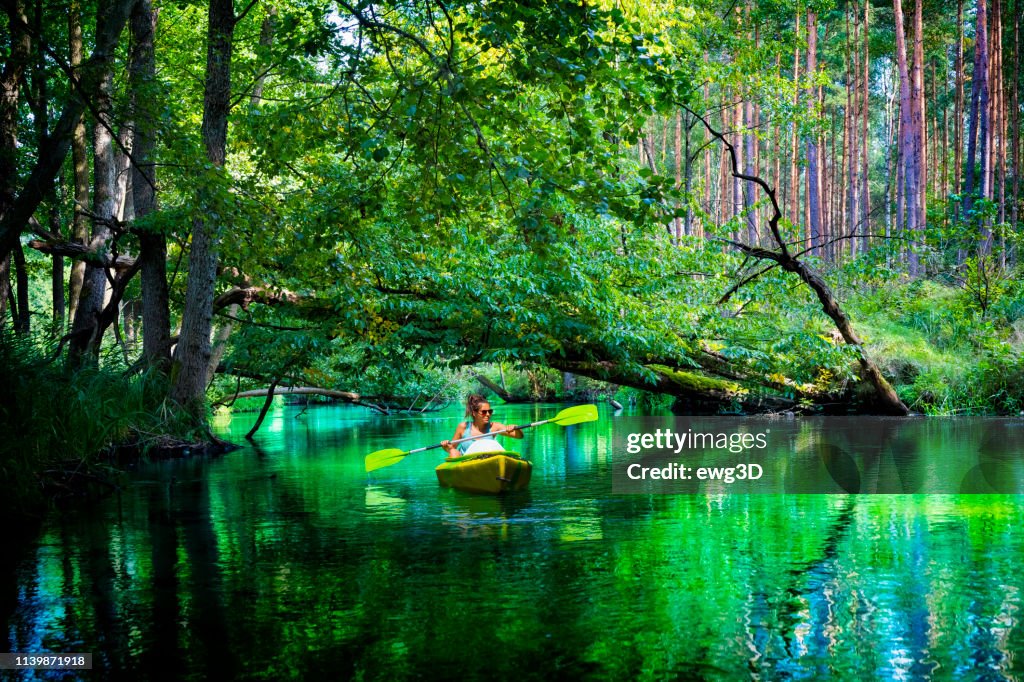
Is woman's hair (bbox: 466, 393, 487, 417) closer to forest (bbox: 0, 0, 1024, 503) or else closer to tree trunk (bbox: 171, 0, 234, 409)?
forest (bbox: 0, 0, 1024, 503)

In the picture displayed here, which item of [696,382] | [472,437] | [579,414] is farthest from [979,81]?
[472,437]

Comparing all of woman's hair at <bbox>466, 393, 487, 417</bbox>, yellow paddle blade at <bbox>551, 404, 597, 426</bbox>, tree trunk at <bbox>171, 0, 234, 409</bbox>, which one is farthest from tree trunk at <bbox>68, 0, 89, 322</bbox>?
yellow paddle blade at <bbox>551, 404, 597, 426</bbox>

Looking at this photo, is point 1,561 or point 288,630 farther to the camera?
point 1,561

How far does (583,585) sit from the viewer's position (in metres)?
5.30

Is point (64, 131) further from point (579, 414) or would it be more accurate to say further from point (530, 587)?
point (579, 414)

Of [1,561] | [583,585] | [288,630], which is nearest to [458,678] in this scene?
[288,630]

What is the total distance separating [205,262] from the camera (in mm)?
12711

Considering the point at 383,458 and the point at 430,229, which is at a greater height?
the point at 430,229

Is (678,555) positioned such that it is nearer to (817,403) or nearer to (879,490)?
(879,490)

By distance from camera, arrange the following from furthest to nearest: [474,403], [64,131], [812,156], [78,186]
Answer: [812,156] < [78,186] < [474,403] < [64,131]

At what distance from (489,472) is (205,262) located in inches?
227

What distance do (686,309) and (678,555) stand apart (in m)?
8.63

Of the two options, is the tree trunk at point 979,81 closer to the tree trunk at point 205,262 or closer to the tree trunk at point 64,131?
the tree trunk at point 205,262

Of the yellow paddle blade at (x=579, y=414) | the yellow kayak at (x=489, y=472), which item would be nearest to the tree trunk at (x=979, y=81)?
the yellow paddle blade at (x=579, y=414)
